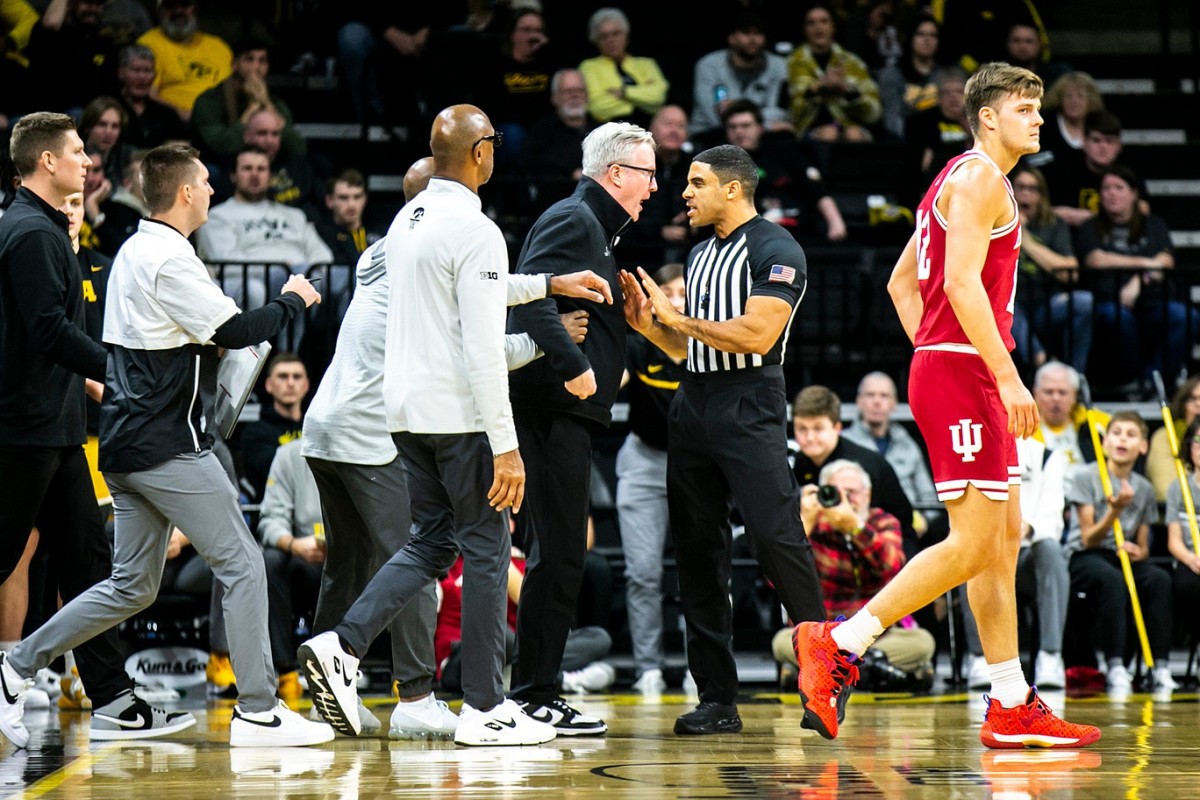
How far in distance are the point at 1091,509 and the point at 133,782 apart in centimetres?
533

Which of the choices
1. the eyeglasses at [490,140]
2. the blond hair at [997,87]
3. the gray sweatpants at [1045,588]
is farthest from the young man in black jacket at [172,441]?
the gray sweatpants at [1045,588]

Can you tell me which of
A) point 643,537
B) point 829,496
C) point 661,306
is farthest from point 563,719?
point 643,537

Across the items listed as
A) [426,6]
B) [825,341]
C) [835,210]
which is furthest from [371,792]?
[426,6]

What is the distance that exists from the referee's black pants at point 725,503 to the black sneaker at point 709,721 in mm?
41

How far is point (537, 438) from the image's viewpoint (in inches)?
208

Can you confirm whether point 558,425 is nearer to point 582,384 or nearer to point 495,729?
point 582,384

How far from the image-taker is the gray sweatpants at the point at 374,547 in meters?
5.39

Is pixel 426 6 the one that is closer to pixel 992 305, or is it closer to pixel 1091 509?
pixel 1091 509

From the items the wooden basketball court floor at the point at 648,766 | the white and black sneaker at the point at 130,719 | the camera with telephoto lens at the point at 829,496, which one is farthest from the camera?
the camera with telephoto lens at the point at 829,496

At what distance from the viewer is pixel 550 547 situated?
17.1ft

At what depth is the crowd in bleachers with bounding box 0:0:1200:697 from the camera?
776cm

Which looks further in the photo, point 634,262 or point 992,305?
point 634,262

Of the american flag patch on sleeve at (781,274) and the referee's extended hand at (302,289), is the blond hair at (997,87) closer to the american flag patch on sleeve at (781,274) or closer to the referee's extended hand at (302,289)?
the american flag patch on sleeve at (781,274)

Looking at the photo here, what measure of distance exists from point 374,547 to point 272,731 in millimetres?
787
